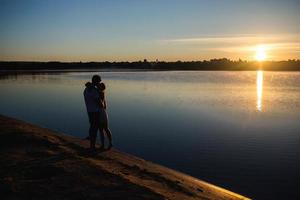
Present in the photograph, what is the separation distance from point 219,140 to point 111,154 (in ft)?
20.6

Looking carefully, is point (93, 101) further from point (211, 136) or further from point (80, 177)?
point (211, 136)

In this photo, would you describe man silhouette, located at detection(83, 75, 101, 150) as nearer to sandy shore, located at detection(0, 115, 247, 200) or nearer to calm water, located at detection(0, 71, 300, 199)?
sandy shore, located at detection(0, 115, 247, 200)

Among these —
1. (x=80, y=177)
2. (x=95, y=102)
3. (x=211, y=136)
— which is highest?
(x=95, y=102)

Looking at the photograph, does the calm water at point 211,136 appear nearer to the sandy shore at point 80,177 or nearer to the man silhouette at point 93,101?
the sandy shore at point 80,177

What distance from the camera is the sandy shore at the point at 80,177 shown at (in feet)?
22.3

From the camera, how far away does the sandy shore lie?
268 inches

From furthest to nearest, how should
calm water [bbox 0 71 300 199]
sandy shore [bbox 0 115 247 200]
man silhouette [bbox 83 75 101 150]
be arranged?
calm water [bbox 0 71 300 199], man silhouette [bbox 83 75 101 150], sandy shore [bbox 0 115 247 200]

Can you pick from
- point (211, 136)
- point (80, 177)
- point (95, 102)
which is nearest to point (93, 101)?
point (95, 102)

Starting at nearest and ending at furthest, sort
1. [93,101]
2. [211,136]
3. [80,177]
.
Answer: [80,177] < [93,101] < [211,136]

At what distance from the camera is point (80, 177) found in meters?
7.71

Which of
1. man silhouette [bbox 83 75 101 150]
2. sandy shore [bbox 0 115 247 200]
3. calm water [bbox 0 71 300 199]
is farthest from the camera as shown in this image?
calm water [bbox 0 71 300 199]

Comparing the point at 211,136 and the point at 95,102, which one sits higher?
the point at 95,102

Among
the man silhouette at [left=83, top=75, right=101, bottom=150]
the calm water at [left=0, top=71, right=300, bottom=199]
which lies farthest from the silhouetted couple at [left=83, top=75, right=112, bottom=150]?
the calm water at [left=0, top=71, right=300, bottom=199]

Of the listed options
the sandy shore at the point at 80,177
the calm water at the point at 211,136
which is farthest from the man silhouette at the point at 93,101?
the calm water at the point at 211,136
